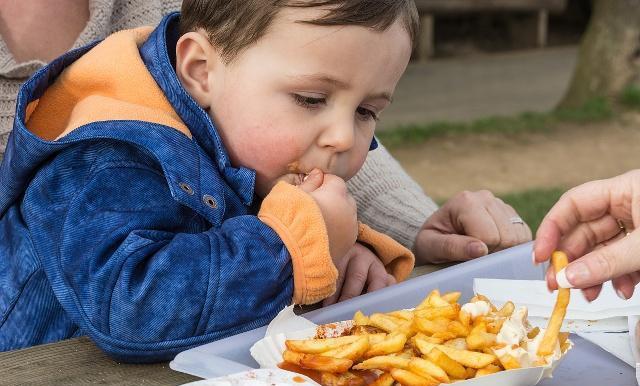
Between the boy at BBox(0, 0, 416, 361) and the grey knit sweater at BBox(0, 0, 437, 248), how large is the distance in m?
0.36

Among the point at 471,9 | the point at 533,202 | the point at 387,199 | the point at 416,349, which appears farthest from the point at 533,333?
the point at 471,9

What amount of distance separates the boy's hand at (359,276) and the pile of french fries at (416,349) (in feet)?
0.99

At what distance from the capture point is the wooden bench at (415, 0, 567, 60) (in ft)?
28.6

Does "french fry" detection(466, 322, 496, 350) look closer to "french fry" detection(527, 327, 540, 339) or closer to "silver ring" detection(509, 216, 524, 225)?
"french fry" detection(527, 327, 540, 339)

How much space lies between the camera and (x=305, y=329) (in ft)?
4.08

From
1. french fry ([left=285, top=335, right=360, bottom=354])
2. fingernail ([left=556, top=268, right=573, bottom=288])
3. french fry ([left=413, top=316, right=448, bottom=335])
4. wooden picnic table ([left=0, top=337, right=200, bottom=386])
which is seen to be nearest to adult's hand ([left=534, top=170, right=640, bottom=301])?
fingernail ([left=556, top=268, right=573, bottom=288])

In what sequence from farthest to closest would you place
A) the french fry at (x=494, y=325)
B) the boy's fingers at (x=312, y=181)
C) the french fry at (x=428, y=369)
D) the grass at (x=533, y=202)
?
the grass at (x=533, y=202) < the boy's fingers at (x=312, y=181) < the french fry at (x=494, y=325) < the french fry at (x=428, y=369)

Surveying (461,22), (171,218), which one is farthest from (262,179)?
(461,22)

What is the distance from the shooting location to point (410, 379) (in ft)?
3.48

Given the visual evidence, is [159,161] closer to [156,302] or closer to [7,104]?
[156,302]

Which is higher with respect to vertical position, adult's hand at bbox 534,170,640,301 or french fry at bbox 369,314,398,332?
adult's hand at bbox 534,170,640,301

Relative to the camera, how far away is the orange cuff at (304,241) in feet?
4.26

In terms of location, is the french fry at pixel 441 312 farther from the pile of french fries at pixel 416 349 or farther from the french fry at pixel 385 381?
the french fry at pixel 385 381

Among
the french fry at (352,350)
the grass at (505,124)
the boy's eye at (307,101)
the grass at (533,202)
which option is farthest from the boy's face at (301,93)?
the grass at (505,124)
